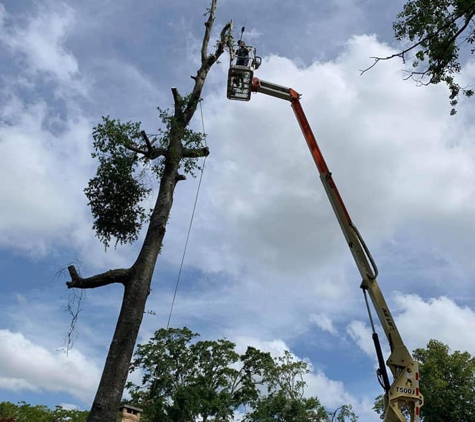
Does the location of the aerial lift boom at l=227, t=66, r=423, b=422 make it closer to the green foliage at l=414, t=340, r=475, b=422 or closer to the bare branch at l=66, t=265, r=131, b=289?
the bare branch at l=66, t=265, r=131, b=289

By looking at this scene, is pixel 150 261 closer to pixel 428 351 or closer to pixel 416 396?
pixel 416 396

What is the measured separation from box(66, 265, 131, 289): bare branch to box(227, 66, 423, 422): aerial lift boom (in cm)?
562

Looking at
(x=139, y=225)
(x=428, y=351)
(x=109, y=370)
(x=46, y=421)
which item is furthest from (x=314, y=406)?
(x=109, y=370)

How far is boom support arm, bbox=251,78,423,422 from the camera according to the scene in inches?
405

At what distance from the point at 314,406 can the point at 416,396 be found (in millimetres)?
29475

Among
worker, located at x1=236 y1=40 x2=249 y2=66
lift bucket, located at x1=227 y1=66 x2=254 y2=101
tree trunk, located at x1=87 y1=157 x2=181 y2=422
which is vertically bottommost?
tree trunk, located at x1=87 y1=157 x2=181 y2=422

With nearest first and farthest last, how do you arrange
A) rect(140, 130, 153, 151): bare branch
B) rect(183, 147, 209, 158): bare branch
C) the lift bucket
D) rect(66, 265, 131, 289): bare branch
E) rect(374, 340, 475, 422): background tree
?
rect(66, 265, 131, 289): bare branch → rect(140, 130, 153, 151): bare branch → rect(183, 147, 209, 158): bare branch → the lift bucket → rect(374, 340, 475, 422): background tree

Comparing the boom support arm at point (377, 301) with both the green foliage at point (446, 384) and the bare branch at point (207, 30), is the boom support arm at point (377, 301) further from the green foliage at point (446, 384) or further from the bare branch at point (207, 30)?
the green foliage at point (446, 384)

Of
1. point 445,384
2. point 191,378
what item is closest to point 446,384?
point 445,384

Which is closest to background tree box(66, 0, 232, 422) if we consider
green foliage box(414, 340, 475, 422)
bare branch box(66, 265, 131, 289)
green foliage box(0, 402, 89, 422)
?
bare branch box(66, 265, 131, 289)

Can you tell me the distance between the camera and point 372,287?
11578 millimetres

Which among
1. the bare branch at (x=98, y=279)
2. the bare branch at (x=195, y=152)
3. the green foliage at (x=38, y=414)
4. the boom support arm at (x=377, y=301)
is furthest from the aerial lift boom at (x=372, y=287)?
the green foliage at (x=38, y=414)

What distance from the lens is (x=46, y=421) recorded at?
92.3ft

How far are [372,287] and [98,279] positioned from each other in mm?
6590
